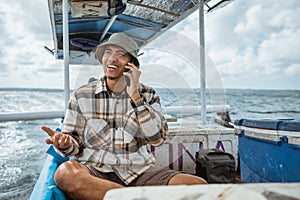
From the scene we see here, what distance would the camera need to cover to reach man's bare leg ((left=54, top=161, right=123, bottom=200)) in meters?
1.18

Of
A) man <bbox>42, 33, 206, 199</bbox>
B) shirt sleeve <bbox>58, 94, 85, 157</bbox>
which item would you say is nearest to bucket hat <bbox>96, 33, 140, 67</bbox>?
man <bbox>42, 33, 206, 199</bbox>

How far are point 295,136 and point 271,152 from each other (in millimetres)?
196

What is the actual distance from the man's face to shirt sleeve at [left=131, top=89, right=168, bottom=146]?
0.20 meters

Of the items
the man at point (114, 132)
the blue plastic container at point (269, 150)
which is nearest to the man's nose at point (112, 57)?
the man at point (114, 132)

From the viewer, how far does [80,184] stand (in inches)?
46.6

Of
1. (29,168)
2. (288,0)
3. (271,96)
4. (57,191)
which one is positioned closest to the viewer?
(57,191)

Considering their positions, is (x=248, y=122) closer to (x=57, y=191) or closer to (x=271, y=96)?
(x=57, y=191)

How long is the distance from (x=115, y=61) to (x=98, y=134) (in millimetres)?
399

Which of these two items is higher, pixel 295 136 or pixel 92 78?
pixel 92 78

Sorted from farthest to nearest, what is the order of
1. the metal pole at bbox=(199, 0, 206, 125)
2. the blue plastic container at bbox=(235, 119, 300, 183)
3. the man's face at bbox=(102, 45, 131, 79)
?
the metal pole at bbox=(199, 0, 206, 125)
the man's face at bbox=(102, 45, 131, 79)
the blue plastic container at bbox=(235, 119, 300, 183)

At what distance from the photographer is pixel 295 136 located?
113 centimetres

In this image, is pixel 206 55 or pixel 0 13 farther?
pixel 0 13

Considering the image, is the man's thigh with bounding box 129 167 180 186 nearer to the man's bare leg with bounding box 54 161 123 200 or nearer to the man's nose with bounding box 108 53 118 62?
the man's bare leg with bounding box 54 161 123 200

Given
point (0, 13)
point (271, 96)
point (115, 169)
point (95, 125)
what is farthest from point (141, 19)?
point (271, 96)
